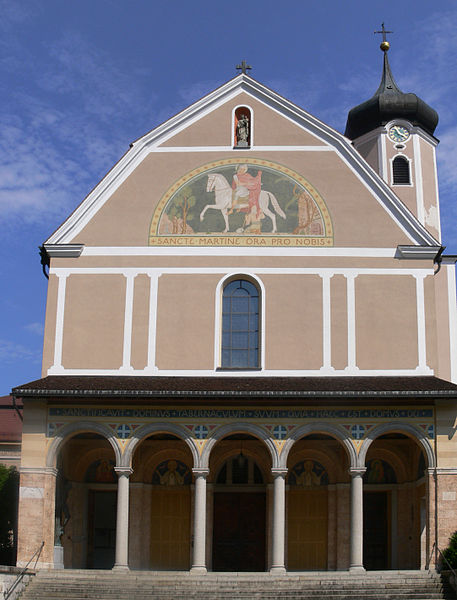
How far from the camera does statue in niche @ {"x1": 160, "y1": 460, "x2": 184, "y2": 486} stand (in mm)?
28078

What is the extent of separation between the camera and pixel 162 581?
23172 mm

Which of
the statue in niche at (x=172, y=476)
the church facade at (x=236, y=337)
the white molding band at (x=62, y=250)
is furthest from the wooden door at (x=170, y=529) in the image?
the white molding band at (x=62, y=250)

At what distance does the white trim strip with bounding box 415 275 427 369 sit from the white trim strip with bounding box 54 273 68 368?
9.73 meters

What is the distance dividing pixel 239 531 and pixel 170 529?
1.93 meters

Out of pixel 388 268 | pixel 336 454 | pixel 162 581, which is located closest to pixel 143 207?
pixel 388 268

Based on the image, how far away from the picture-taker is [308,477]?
28.0 meters

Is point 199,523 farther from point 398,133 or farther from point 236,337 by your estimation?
point 398,133

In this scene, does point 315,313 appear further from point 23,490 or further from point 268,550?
point 23,490

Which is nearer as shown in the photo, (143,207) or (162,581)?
(162,581)

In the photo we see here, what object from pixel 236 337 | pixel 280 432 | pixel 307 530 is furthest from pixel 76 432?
pixel 307 530

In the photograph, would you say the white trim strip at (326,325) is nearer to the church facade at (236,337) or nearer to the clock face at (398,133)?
the church facade at (236,337)

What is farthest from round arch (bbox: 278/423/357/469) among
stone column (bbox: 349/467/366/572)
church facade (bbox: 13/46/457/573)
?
stone column (bbox: 349/467/366/572)

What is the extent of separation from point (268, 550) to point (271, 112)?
40.8 ft

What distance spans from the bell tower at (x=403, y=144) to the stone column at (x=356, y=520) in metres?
10.7
